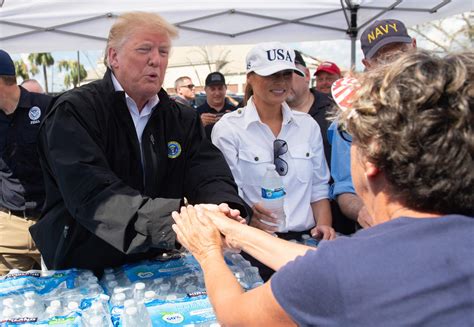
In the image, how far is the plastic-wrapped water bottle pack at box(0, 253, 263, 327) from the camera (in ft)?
5.49

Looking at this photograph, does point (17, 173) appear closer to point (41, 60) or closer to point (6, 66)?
point (6, 66)

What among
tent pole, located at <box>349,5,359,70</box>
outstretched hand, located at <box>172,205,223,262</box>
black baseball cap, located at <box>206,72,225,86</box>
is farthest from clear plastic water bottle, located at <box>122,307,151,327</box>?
black baseball cap, located at <box>206,72,225,86</box>

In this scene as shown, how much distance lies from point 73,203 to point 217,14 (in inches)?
154

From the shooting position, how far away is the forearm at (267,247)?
1.57 meters

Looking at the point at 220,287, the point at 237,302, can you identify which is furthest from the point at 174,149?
the point at 237,302

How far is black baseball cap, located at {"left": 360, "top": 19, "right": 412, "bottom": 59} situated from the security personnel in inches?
90.2

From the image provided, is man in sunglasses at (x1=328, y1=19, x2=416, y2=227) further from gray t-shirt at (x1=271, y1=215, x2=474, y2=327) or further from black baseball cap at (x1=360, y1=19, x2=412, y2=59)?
gray t-shirt at (x1=271, y1=215, x2=474, y2=327)

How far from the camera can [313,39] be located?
5766mm

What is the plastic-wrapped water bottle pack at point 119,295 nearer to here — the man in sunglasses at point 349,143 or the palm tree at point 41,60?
the man in sunglasses at point 349,143

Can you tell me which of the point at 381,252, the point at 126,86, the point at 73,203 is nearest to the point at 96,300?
the point at 73,203

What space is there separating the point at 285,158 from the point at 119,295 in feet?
4.48

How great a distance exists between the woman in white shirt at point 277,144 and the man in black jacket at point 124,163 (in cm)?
41

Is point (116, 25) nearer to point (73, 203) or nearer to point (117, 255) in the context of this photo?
point (73, 203)

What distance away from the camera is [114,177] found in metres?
1.98
